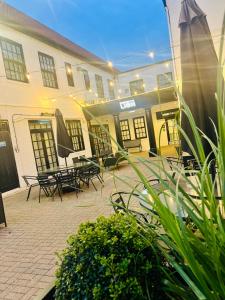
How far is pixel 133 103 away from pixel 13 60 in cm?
611

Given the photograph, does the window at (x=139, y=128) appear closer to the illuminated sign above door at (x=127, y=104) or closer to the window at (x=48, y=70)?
the illuminated sign above door at (x=127, y=104)

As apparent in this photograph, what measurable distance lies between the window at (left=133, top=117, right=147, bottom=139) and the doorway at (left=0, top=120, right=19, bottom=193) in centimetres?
1096

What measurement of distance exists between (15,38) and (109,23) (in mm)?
67239

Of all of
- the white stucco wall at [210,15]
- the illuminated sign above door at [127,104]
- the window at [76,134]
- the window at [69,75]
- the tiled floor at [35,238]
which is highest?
the window at [69,75]

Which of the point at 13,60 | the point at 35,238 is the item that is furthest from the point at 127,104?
the point at 35,238

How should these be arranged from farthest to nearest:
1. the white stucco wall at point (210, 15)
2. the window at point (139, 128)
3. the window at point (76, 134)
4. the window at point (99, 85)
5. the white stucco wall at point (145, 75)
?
the window at point (139, 128), the white stucco wall at point (145, 75), the window at point (99, 85), the window at point (76, 134), the white stucco wall at point (210, 15)

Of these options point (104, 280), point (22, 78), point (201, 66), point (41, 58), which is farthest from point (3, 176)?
point (104, 280)

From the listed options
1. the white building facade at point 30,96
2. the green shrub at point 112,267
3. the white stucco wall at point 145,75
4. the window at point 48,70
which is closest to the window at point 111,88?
the white stucco wall at point 145,75

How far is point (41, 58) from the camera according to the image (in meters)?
11.2

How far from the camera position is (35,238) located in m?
3.93

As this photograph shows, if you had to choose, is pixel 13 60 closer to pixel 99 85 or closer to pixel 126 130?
pixel 99 85

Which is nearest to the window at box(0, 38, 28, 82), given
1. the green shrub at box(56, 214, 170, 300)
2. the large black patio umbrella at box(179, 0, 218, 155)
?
the large black patio umbrella at box(179, 0, 218, 155)

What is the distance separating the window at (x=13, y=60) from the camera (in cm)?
905

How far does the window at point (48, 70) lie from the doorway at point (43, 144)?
2.00 m
